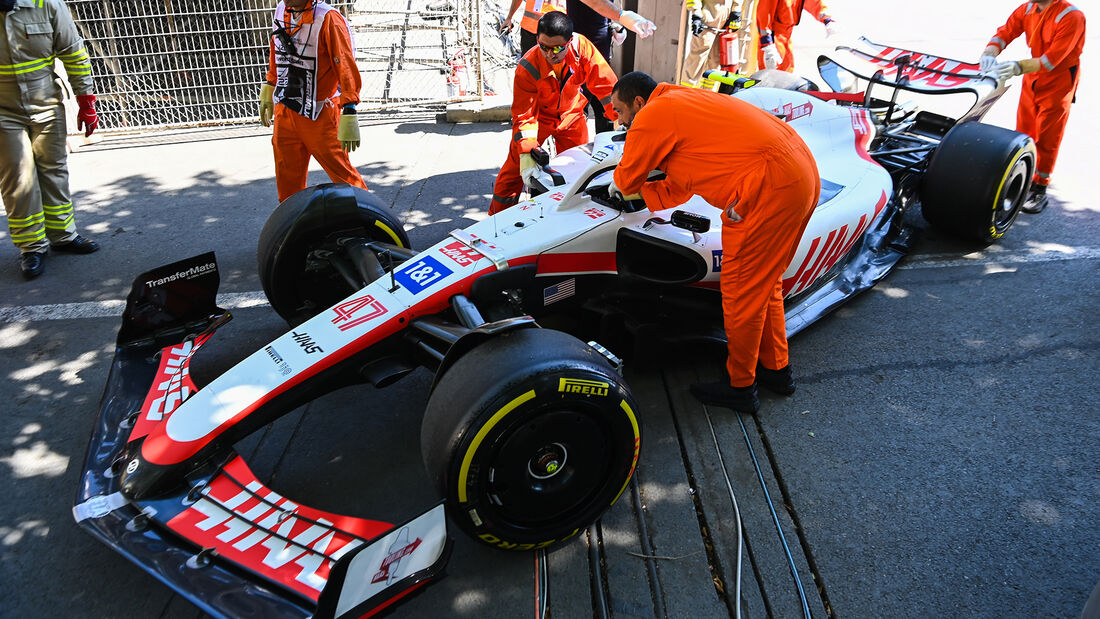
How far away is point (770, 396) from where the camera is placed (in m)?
3.86

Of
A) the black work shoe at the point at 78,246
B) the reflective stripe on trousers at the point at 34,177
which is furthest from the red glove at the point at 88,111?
the black work shoe at the point at 78,246

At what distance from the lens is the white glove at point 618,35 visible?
7355 mm

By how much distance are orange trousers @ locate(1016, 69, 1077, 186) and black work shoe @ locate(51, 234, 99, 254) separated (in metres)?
7.55

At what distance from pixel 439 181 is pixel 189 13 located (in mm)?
3864

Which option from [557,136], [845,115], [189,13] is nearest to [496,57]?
[189,13]

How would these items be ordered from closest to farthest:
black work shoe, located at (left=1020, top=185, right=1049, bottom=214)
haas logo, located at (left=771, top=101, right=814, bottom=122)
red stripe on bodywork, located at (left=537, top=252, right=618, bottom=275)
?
red stripe on bodywork, located at (left=537, top=252, right=618, bottom=275) → haas logo, located at (left=771, top=101, right=814, bottom=122) → black work shoe, located at (left=1020, top=185, right=1049, bottom=214)

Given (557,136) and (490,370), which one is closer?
(490,370)

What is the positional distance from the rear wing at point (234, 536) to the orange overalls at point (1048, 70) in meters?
6.00

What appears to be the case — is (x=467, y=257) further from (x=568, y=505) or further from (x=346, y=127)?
(x=346, y=127)

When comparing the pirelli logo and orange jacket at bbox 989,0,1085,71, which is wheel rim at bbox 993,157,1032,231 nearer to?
orange jacket at bbox 989,0,1085,71

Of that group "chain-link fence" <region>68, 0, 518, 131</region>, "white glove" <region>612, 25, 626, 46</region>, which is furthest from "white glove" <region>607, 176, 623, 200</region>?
"chain-link fence" <region>68, 0, 518, 131</region>

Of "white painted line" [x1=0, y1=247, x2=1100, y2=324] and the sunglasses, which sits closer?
"white painted line" [x1=0, y1=247, x2=1100, y2=324]

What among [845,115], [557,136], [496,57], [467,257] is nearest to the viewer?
[467,257]

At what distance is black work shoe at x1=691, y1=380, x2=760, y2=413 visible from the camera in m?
3.68
